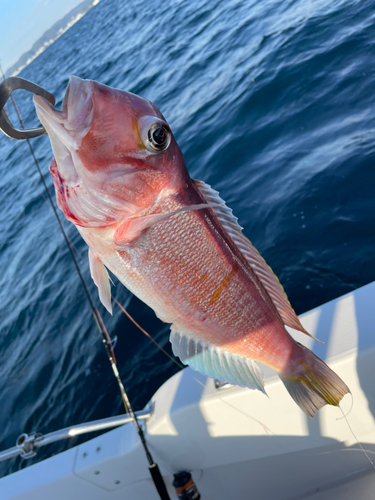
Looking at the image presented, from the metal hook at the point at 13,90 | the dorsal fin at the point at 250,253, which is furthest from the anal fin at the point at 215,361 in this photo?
the metal hook at the point at 13,90

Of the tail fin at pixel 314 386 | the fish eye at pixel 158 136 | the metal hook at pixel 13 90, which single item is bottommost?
the tail fin at pixel 314 386

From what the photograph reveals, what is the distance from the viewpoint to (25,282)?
789 centimetres

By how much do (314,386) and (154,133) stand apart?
1.40m

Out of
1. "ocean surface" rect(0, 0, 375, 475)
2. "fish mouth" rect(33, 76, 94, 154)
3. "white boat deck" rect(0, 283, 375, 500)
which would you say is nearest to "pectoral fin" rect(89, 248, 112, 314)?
"fish mouth" rect(33, 76, 94, 154)

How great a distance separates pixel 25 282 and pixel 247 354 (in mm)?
7124

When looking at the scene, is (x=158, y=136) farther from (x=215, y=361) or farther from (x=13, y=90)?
(x=215, y=361)

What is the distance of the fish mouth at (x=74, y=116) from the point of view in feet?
4.55

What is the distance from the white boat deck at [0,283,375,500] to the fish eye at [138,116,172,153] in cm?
187

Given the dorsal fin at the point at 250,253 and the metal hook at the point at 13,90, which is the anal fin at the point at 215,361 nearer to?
the dorsal fin at the point at 250,253

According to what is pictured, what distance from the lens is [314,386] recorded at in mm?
1835

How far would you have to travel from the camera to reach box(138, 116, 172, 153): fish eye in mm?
1407

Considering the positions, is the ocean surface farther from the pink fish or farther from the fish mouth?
the fish mouth

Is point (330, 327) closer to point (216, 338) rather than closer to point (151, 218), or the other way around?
point (216, 338)

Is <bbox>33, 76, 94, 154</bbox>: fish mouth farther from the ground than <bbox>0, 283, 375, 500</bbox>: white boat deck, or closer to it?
farther from the ground
